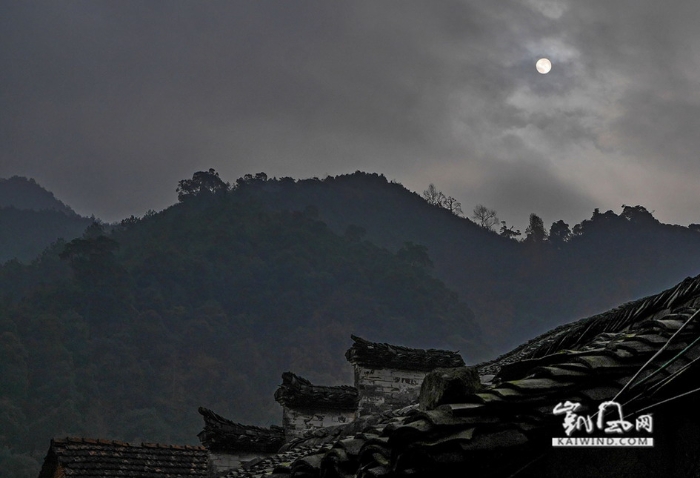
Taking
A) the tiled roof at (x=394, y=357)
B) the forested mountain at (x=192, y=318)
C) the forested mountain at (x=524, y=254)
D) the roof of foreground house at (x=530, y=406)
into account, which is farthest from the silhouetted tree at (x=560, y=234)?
the roof of foreground house at (x=530, y=406)

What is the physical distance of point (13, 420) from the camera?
146 ft

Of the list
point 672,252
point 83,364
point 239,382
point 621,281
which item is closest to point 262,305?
point 239,382

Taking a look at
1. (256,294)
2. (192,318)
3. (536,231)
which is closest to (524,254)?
(536,231)

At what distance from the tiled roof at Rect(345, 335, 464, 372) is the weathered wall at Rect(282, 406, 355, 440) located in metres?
1.21

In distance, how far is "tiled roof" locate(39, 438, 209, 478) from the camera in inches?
519

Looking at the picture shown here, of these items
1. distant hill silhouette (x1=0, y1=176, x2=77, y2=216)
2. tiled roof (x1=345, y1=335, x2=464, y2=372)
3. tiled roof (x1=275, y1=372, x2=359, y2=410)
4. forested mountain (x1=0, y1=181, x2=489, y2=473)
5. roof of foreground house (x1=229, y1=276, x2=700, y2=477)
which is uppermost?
distant hill silhouette (x1=0, y1=176, x2=77, y2=216)

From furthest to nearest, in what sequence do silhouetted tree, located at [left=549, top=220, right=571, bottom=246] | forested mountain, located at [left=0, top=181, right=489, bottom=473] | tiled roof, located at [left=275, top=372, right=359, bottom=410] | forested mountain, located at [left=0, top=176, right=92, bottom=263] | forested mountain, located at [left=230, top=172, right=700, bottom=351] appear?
forested mountain, located at [left=0, top=176, right=92, bottom=263]
silhouetted tree, located at [left=549, top=220, right=571, bottom=246]
forested mountain, located at [left=230, top=172, right=700, bottom=351]
forested mountain, located at [left=0, top=181, right=489, bottom=473]
tiled roof, located at [left=275, top=372, right=359, bottom=410]

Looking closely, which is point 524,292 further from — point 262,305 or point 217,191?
point 217,191

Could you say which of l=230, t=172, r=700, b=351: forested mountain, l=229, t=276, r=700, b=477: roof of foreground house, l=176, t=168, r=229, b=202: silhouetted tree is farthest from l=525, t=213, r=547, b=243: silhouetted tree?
l=229, t=276, r=700, b=477: roof of foreground house

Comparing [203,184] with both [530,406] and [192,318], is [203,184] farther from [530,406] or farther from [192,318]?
[530,406]

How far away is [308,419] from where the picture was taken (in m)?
14.1

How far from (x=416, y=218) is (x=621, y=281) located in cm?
3215

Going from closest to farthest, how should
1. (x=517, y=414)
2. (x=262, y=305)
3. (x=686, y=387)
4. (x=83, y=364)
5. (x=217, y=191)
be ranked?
(x=517, y=414) → (x=686, y=387) → (x=83, y=364) → (x=262, y=305) → (x=217, y=191)

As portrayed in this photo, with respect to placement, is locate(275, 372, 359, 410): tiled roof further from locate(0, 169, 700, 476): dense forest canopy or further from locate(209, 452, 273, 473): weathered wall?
locate(0, 169, 700, 476): dense forest canopy
